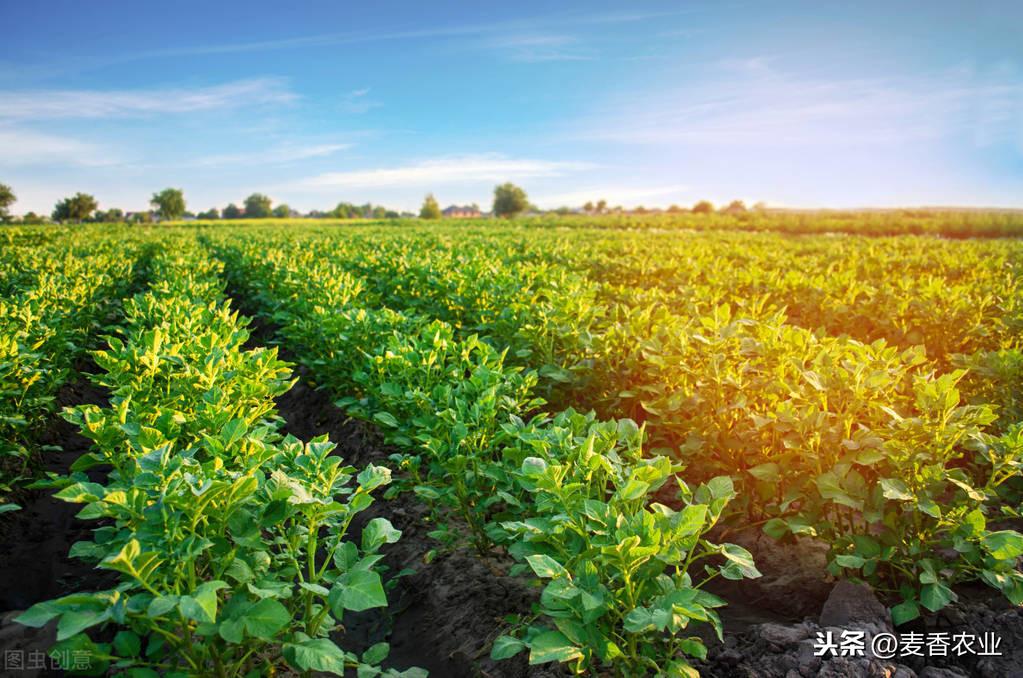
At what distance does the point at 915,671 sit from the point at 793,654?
26.9 inches

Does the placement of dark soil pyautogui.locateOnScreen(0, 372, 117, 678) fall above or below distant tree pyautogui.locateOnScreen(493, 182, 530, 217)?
below

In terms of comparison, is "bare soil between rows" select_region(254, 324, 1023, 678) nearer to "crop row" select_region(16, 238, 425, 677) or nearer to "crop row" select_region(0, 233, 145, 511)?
"crop row" select_region(16, 238, 425, 677)

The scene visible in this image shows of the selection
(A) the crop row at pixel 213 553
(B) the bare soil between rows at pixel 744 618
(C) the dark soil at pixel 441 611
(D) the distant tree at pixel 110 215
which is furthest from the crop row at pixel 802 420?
(D) the distant tree at pixel 110 215

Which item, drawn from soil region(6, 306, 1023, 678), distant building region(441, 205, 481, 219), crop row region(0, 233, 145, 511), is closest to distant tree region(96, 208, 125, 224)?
distant building region(441, 205, 481, 219)

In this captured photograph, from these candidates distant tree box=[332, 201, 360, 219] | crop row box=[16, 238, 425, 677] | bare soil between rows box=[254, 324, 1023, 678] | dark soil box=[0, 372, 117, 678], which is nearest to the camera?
crop row box=[16, 238, 425, 677]

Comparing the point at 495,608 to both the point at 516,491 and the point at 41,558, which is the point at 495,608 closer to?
the point at 516,491

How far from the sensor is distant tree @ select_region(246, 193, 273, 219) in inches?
Answer: 4341

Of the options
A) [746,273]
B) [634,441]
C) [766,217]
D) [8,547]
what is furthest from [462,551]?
[766,217]

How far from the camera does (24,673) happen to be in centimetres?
271

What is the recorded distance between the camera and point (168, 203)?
103 metres

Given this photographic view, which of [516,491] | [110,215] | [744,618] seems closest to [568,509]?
[516,491]

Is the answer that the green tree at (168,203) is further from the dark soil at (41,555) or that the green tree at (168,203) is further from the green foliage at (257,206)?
the dark soil at (41,555)

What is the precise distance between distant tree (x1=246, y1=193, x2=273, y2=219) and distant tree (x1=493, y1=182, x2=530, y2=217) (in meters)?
43.5

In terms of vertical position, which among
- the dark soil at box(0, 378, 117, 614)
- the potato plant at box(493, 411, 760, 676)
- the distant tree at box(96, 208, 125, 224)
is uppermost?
the distant tree at box(96, 208, 125, 224)
